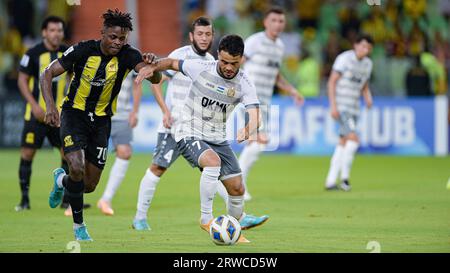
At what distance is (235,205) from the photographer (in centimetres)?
1009

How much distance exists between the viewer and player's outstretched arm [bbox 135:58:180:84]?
9.32 meters

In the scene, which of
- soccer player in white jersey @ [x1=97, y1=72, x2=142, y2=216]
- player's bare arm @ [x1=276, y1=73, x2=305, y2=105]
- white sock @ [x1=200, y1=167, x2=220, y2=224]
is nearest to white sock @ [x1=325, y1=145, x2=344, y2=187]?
player's bare arm @ [x1=276, y1=73, x2=305, y2=105]

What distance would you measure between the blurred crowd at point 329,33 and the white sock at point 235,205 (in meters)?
13.9

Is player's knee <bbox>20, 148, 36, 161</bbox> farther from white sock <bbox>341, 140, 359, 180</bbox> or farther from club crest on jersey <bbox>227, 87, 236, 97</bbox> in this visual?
white sock <bbox>341, 140, 359, 180</bbox>

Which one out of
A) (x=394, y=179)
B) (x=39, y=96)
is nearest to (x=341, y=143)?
(x=394, y=179)

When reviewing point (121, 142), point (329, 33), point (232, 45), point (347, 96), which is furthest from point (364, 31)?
point (232, 45)

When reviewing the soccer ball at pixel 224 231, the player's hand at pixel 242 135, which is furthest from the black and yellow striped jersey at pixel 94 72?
the soccer ball at pixel 224 231

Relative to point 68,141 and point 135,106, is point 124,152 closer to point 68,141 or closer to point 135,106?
point 135,106

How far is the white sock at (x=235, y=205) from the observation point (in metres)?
10.1

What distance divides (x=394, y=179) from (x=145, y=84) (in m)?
8.53

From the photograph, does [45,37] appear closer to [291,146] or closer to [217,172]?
[217,172]

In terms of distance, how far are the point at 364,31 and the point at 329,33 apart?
92 cm

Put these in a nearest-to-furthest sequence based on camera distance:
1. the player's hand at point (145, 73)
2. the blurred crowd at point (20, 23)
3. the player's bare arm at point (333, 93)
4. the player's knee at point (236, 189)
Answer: the player's hand at point (145, 73)
the player's knee at point (236, 189)
the player's bare arm at point (333, 93)
the blurred crowd at point (20, 23)

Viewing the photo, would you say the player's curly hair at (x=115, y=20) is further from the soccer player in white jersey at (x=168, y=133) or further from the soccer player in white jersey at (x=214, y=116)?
the soccer player in white jersey at (x=168, y=133)
